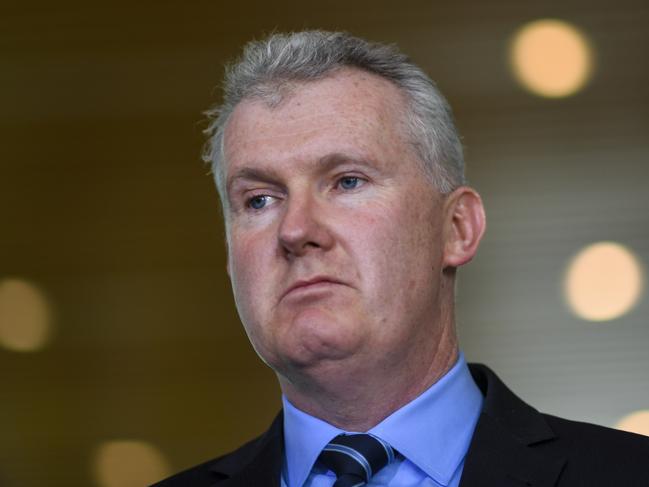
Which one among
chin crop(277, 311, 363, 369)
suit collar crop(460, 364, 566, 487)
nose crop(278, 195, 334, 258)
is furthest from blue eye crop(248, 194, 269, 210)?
suit collar crop(460, 364, 566, 487)

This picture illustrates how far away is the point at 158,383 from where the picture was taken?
2.99 metres

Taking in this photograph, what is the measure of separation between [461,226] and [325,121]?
34 cm

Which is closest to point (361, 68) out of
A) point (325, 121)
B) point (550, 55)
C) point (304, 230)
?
point (325, 121)

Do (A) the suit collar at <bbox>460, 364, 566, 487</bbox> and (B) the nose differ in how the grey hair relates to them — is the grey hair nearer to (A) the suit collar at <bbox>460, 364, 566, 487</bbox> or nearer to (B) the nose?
(B) the nose

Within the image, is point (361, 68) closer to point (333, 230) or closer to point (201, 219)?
point (333, 230)

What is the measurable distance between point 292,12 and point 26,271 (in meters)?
0.98

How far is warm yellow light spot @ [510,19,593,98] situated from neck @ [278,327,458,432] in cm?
112

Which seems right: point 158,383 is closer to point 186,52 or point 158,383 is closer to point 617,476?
point 186,52

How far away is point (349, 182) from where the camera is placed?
1.93 metres

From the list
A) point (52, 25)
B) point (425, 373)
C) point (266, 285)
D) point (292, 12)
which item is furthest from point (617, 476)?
point (52, 25)

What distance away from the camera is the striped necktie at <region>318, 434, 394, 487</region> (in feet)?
6.19

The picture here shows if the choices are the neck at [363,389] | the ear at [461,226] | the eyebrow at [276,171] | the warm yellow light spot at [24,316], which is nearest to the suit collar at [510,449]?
the neck at [363,389]

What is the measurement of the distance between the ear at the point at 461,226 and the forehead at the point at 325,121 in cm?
17

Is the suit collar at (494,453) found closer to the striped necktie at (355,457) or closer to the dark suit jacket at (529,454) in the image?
the dark suit jacket at (529,454)
